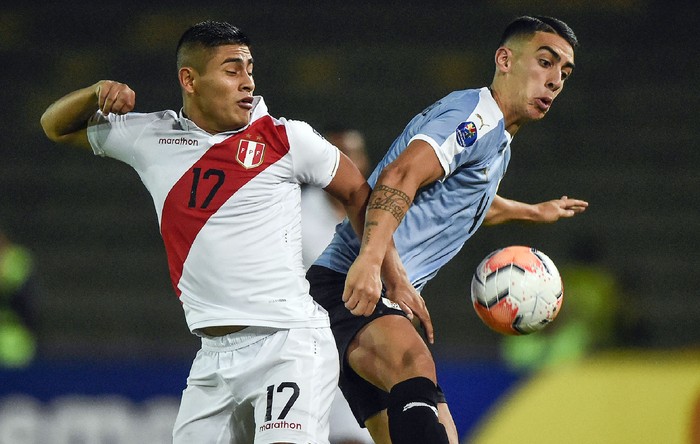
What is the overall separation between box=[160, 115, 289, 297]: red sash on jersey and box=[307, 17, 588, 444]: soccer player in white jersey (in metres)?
0.42

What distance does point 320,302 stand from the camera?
4.51 meters

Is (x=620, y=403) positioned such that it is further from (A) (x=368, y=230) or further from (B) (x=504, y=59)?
(A) (x=368, y=230)

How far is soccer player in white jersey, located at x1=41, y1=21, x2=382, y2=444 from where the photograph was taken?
3902 millimetres

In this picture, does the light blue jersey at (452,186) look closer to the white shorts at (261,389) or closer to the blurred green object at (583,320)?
the white shorts at (261,389)

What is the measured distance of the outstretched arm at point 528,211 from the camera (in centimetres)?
522

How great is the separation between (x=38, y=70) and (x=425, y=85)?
4.55 meters

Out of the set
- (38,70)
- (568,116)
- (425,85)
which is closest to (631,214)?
(568,116)

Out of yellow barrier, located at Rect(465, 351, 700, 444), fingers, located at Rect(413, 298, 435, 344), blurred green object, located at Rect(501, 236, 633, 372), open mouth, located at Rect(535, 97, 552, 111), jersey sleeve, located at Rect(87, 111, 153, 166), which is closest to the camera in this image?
fingers, located at Rect(413, 298, 435, 344)

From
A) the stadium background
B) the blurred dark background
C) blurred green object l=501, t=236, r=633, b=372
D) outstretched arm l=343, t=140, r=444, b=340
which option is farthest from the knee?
the blurred dark background

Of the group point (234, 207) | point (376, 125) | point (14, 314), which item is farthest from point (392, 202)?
point (376, 125)

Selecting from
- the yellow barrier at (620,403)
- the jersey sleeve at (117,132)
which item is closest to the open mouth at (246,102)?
the jersey sleeve at (117,132)

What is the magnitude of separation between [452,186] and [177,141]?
108cm

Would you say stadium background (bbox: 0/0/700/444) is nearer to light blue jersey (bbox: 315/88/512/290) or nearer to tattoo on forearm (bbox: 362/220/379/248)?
light blue jersey (bbox: 315/88/512/290)

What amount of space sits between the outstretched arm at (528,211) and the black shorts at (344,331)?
3.28ft
